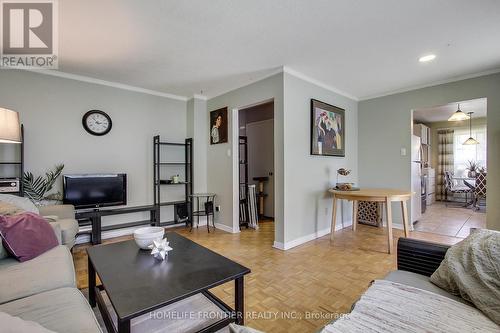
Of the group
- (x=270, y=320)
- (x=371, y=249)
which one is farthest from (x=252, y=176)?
(x=270, y=320)

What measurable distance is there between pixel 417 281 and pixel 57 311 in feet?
5.74

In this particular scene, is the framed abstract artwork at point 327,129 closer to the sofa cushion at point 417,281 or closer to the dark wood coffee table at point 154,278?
the sofa cushion at point 417,281

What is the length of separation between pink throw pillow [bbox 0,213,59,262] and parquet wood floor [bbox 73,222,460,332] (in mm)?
565

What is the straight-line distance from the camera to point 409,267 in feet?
4.81

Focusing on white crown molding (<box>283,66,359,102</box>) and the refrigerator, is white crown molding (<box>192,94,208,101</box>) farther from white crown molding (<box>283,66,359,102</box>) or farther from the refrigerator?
the refrigerator

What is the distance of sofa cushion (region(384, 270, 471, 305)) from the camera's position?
3.80 feet

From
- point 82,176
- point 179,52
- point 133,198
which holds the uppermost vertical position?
point 179,52

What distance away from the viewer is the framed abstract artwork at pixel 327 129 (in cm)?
346

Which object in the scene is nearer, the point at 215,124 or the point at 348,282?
the point at 348,282

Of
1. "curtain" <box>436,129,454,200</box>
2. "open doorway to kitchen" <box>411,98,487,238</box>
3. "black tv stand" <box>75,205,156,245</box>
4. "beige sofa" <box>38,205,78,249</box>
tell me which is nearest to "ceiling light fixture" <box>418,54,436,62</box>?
"open doorway to kitchen" <box>411,98,487,238</box>

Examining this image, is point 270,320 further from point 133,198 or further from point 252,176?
point 252,176

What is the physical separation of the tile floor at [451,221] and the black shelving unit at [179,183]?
3.78 meters

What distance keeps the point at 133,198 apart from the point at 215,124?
5.77 feet

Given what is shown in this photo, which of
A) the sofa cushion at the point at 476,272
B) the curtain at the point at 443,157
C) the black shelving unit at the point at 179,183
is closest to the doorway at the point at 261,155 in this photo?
the black shelving unit at the point at 179,183
